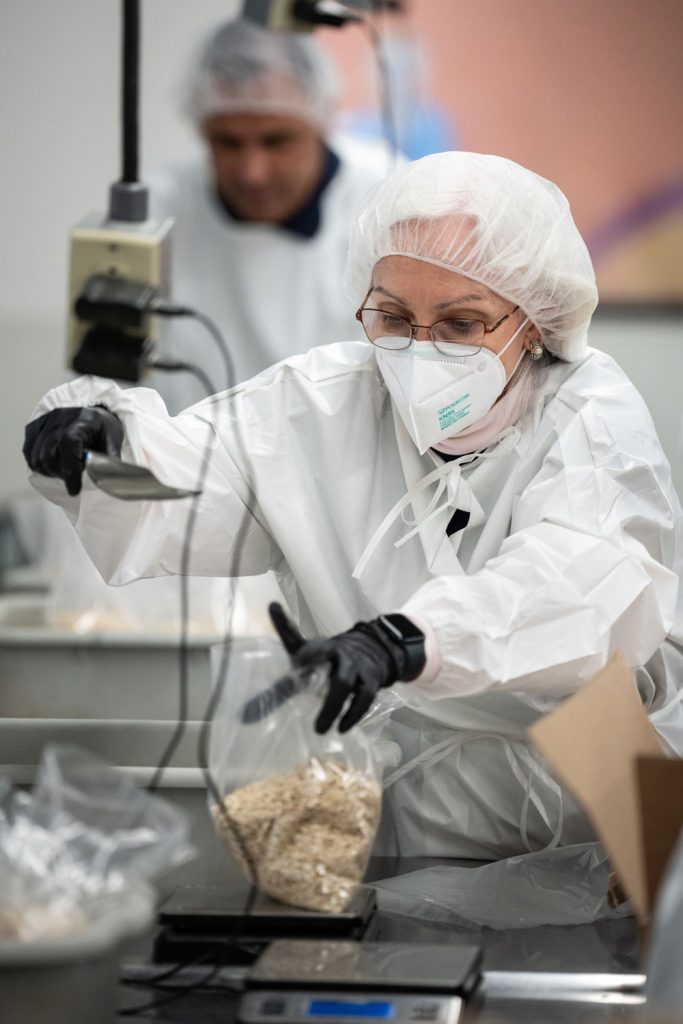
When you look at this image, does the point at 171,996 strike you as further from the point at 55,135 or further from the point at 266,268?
the point at 55,135

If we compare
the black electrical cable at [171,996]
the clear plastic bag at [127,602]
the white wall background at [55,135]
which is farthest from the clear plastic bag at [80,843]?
the white wall background at [55,135]

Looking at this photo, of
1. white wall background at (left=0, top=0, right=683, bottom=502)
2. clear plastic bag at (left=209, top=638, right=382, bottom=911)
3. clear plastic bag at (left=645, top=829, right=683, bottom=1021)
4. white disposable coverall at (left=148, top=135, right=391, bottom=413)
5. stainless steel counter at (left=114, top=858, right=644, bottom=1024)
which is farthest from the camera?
white wall background at (left=0, top=0, right=683, bottom=502)

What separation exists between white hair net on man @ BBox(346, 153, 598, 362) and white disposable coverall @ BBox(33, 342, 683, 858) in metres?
0.08

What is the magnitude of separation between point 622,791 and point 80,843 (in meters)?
0.40

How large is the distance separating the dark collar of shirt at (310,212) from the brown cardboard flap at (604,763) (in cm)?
243

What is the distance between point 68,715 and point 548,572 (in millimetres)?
1228

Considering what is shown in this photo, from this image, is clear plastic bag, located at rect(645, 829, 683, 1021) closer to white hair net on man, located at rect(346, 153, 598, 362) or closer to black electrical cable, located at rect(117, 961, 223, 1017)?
black electrical cable, located at rect(117, 961, 223, 1017)

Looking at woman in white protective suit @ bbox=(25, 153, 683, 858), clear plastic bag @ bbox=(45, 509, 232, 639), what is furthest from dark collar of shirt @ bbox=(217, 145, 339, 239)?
woman in white protective suit @ bbox=(25, 153, 683, 858)

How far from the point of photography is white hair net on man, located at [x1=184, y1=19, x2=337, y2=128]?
9.96 feet

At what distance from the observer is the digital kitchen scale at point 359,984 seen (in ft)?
2.88

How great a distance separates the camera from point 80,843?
911 millimetres

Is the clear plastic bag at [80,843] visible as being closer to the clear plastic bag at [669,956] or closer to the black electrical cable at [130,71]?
the clear plastic bag at [669,956]

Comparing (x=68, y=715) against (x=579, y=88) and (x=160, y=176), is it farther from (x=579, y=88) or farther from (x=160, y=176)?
(x=579, y=88)

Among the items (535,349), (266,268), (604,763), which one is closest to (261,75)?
(266,268)
